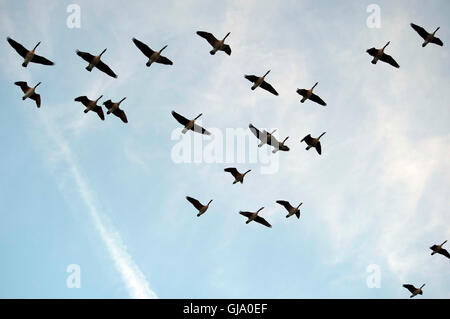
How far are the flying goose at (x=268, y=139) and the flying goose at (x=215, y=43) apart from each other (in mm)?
7524

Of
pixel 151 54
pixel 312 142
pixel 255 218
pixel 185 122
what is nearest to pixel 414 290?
pixel 255 218

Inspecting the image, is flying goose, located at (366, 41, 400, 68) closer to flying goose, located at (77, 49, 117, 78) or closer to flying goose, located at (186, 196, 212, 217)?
flying goose, located at (186, 196, 212, 217)

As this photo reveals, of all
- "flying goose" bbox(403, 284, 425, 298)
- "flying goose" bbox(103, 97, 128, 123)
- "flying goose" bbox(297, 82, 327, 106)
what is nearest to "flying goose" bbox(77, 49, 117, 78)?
"flying goose" bbox(103, 97, 128, 123)

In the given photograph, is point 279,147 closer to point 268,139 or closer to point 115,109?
point 268,139

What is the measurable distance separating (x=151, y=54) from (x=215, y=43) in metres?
6.09

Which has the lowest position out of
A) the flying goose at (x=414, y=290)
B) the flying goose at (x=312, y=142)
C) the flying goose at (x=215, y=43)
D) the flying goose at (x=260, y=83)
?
the flying goose at (x=414, y=290)

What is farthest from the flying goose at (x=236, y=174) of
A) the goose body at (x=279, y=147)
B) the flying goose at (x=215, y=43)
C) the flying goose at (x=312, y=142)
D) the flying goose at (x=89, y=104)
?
the flying goose at (x=89, y=104)

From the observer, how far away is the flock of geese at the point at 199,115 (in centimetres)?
4881

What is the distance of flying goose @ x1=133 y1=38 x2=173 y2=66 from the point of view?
4912 centimetres

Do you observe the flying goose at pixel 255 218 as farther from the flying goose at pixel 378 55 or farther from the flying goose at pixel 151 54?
the flying goose at pixel 378 55

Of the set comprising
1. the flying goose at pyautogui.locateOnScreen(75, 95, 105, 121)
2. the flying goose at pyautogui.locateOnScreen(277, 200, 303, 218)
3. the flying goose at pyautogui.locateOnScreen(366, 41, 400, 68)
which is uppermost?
the flying goose at pyautogui.locateOnScreen(366, 41, 400, 68)

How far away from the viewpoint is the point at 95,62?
48562 mm
